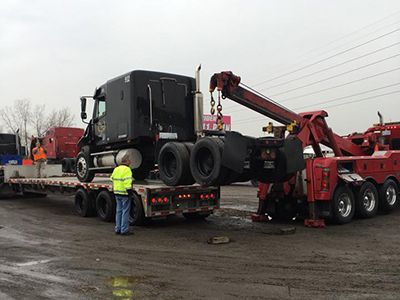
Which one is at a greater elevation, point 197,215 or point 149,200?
point 149,200

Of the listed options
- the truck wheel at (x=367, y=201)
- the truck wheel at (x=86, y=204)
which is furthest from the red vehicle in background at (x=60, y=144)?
the truck wheel at (x=367, y=201)

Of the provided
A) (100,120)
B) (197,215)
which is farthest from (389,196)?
(100,120)

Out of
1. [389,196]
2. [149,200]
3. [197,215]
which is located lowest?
[197,215]

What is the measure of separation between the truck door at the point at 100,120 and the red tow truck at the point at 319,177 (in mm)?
3624

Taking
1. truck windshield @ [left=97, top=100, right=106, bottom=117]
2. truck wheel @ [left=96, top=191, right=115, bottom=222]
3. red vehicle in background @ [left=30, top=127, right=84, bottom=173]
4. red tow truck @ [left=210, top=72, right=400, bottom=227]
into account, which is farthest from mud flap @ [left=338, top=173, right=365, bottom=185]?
red vehicle in background @ [left=30, top=127, right=84, bottom=173]

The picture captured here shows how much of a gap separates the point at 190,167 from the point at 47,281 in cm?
384

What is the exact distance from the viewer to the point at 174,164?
9750mm

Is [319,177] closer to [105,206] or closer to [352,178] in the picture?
[352,178]

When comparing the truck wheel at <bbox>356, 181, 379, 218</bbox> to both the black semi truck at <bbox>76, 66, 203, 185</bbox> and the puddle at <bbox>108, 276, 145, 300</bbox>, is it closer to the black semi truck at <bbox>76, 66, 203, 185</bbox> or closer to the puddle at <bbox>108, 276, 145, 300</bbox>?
the black semi truck at <bbox>76, 66, 203, 185</bbox>

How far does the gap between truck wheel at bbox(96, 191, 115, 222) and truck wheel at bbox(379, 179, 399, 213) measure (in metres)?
6.92

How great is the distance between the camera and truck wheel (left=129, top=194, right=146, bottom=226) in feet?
32.3

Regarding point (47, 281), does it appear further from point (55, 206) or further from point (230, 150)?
point (55, 206)

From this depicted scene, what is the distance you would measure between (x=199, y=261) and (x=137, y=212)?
335 centimetres

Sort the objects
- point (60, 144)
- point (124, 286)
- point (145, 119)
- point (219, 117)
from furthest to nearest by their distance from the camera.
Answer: point (60, 144), point (145, 119), point (219, 117), point (124, 286)
